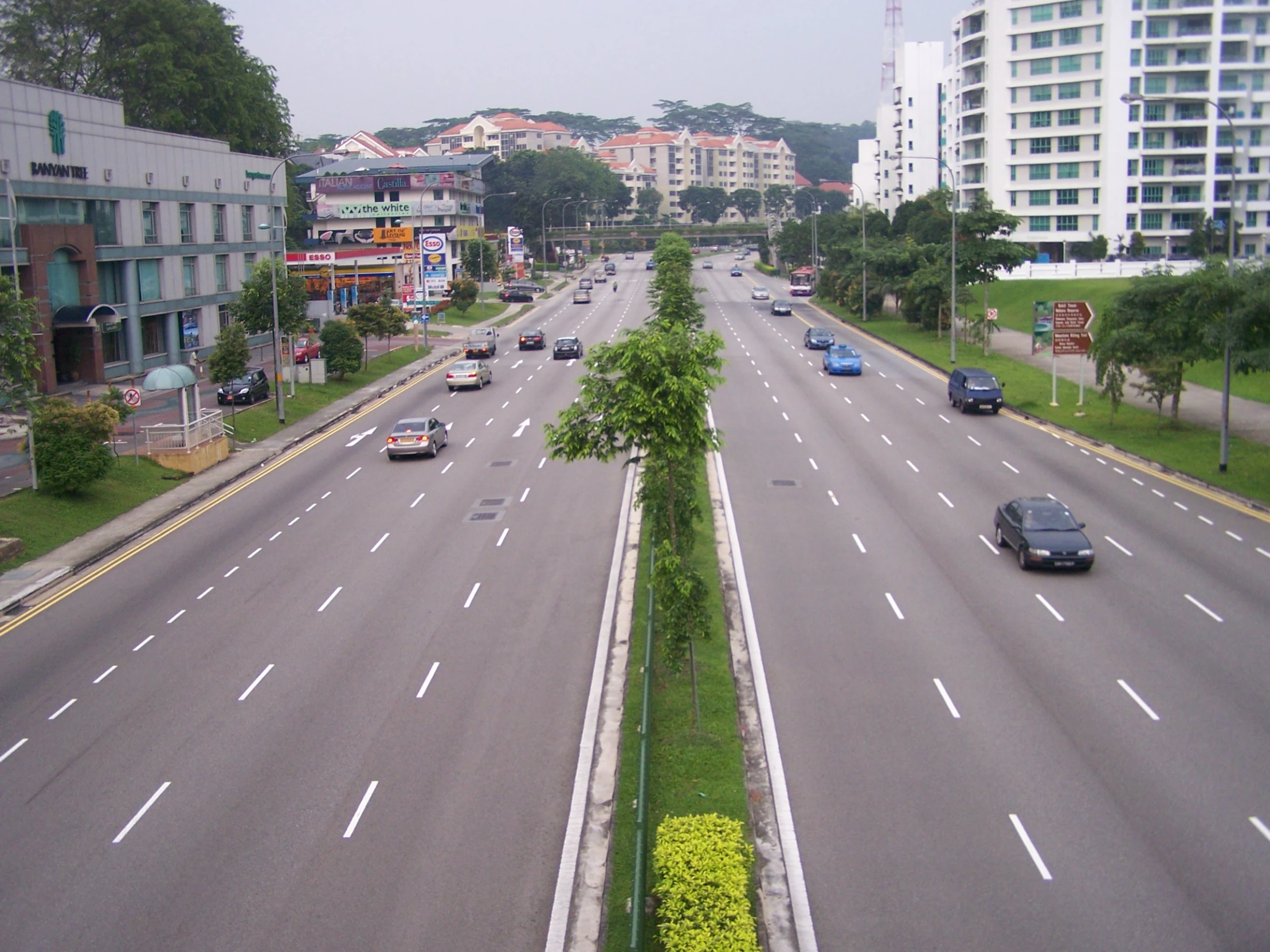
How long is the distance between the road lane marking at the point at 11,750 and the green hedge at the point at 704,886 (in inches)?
404

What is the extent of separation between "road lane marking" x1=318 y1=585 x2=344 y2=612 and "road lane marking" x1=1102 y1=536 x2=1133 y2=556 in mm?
17072

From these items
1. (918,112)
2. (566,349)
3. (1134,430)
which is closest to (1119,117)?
(918,112)

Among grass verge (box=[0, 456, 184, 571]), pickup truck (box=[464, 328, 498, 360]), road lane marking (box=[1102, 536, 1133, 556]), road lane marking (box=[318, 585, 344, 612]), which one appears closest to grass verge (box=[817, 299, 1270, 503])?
road lane marking (box=[1102, 536, 1133, 556])

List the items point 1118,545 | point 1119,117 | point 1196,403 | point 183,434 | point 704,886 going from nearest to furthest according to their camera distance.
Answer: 1. point 704,886
2. point 1118,545
3. point 183,434
4. point 1196,403
5. point 1119,117

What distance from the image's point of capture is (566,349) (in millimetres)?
65875

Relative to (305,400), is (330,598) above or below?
below

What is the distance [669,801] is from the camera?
1533cm

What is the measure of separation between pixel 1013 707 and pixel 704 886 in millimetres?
8147

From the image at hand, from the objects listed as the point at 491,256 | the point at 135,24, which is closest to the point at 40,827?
the point at 135,24

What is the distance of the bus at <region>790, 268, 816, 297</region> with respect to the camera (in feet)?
348

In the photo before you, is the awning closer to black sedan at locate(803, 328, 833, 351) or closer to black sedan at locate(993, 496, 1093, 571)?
black sedan at locate(803, 328, 833, 351)

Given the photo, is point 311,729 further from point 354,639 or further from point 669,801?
point 669,801

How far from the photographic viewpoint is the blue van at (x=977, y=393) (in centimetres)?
4541

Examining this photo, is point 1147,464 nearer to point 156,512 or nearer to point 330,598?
point 330,598
